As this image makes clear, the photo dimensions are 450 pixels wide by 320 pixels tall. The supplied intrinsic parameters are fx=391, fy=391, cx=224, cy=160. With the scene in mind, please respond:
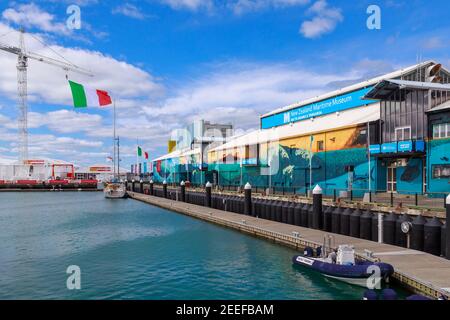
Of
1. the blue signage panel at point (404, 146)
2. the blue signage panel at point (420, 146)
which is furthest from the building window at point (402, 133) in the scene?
the blue signage panel at point (420, 146)

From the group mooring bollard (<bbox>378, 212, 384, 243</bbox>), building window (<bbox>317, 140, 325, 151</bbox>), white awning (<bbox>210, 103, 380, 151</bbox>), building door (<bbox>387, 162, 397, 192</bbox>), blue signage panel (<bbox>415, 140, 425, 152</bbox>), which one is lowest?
mooring bollard (<bbox>378, 212, 384, 243</bbox>)

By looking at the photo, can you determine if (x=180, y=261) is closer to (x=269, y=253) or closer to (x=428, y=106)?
(x=269, y=253)

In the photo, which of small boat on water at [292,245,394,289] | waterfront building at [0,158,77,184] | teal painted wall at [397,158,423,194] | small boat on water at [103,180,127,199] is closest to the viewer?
small boat on water at [292,245,394,289]

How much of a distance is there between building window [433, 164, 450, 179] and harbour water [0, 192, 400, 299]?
1556 centimetres

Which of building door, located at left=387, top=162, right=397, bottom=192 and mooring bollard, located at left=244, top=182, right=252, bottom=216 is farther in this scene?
mooring bollard, located at left=244, top=182, right=252, bottom=216

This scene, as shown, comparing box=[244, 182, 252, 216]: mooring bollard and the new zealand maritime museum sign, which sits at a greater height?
the new zealand maritime museum sign

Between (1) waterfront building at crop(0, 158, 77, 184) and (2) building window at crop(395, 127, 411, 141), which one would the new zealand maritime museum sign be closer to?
(2) building window at crop(395, 127, 411, 141)

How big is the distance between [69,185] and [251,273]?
130687 millimetres

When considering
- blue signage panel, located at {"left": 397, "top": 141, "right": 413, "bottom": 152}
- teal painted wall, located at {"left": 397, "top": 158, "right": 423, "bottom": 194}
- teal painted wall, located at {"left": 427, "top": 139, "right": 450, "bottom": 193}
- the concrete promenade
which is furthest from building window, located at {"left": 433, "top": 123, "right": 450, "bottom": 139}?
the concrete promenade

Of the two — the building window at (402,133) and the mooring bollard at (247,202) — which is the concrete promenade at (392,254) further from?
the building window at (402,133)

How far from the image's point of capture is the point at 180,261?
24.4 metres

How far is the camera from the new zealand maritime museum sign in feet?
167

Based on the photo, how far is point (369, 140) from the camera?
133 feet

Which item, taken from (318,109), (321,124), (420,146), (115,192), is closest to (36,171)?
(115,192)
